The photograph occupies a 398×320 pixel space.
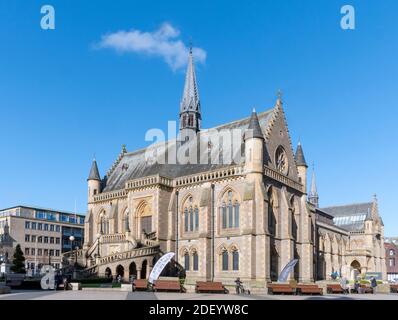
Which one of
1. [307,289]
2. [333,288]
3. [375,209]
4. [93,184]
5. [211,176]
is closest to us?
[307,289]

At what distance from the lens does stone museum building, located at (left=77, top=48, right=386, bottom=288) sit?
49844 mm

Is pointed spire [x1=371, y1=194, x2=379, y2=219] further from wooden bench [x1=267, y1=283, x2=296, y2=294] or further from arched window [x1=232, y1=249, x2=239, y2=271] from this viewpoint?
wooden bench [x1=267, y1=283, x2=296, y2=294]

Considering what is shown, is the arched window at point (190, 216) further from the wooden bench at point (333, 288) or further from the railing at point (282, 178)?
the wooden bench at point (333, 288)

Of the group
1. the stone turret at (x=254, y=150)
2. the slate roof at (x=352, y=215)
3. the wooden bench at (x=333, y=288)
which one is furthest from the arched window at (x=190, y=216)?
the slate roof at (x=352, y=215)

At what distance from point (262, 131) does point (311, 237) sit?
15.2 meters

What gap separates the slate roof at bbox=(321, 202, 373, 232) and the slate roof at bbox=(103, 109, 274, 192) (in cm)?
5275

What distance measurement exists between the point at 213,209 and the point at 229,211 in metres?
2.23

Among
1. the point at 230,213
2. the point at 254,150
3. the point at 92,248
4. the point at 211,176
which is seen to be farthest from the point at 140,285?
the point at 92,248

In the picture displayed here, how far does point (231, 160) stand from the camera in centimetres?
5381

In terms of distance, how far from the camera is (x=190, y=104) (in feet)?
227

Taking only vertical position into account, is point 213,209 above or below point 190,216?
above

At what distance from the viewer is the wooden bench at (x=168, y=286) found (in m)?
35.6

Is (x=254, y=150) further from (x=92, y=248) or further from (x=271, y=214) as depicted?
(x=92, y=248)
